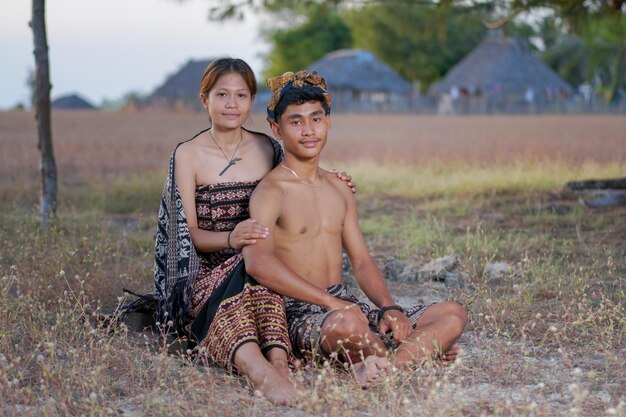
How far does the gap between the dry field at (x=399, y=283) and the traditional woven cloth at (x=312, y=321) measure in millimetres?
147

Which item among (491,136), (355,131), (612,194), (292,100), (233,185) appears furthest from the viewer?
(355,131)

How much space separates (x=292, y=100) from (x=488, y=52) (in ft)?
114

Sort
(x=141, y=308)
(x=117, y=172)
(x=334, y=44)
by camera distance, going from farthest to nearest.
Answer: (x=334, y=44)
(x=117, y=172)
(x=141, y=308)

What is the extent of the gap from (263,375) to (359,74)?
35629 mm

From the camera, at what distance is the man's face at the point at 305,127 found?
12.1 feet

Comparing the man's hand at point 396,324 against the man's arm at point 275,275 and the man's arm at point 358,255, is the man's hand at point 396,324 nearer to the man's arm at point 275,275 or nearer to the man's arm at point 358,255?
the man's arm at point 275,275

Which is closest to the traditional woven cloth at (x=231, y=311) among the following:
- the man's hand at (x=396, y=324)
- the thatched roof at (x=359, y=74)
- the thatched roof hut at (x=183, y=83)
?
the man's hand at (x=396, y=324)

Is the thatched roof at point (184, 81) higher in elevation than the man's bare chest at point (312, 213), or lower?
higher

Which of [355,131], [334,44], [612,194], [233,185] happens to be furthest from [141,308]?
[334,44]

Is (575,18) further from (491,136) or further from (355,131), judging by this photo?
(355,131)

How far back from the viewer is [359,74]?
3819 cm

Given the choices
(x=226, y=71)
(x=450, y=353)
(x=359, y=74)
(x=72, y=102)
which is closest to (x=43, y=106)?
(x=226, y=71)

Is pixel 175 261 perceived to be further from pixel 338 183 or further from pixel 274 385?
pixel 274 385

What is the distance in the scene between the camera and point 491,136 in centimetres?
1878
